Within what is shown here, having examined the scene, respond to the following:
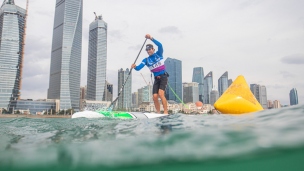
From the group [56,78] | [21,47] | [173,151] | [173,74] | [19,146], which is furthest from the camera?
[173,74]

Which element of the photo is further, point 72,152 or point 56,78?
point 56,78

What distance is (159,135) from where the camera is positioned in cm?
319

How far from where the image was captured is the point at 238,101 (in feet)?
23.1

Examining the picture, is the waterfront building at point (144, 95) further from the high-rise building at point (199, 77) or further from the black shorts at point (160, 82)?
the black shorts at point (160, 82)

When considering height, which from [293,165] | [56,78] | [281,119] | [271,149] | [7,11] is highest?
[7,11]

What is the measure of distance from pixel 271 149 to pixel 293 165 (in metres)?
0.38

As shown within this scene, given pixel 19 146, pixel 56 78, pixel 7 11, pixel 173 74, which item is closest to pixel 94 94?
pixel 56 78

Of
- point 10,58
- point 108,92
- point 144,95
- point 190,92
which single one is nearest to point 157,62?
point 10,58

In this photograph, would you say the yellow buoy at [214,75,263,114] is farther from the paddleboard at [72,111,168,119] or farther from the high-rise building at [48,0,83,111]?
the high-rise building at [48,0,83,111]

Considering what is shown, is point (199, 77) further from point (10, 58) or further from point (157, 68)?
point (157, 68)

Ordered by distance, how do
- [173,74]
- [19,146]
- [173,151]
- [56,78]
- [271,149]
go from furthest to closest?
[173,74]
[56,78]
[19,146]
[173,151]
[271,149]

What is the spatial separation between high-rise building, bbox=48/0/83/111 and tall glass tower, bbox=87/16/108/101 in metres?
20.7

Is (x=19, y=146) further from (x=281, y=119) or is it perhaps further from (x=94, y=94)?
(x=94, y=94)

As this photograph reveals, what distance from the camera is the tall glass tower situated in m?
159
